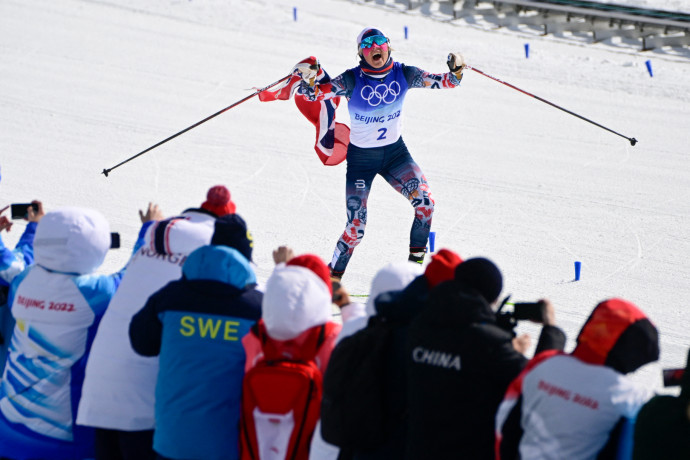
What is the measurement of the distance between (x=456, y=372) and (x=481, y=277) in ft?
1.24

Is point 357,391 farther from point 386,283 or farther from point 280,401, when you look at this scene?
point 386,283

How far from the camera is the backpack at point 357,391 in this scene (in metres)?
3.51

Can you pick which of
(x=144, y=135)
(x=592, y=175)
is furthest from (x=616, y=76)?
(x=144, y=135)

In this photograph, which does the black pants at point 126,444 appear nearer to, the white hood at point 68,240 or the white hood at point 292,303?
the white hood at point 68,240

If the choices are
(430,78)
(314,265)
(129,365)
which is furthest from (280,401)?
(430,78)

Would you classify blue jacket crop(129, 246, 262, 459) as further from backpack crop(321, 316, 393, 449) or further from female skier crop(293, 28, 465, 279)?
female skier crop(293, 28, 465, 279)

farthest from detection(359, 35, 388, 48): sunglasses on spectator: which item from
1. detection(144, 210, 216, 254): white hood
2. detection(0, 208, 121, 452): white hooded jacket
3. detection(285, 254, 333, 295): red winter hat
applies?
detection(285, 254, 333, 295): red winter hat

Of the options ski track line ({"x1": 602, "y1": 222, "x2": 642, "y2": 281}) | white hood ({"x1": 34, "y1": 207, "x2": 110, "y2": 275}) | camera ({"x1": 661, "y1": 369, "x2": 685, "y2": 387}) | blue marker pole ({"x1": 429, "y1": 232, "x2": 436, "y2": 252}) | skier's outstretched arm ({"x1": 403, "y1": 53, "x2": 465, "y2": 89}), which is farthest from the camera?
blue marker pole ({"x1": 429, "y1": 232, "x2": 436, "y2": 252})

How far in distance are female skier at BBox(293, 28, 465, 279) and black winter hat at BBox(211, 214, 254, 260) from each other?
3107 mm

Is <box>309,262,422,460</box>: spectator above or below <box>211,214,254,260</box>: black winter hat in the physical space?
below

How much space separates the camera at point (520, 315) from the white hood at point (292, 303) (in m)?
0.74

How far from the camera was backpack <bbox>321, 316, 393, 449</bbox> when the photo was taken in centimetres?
351

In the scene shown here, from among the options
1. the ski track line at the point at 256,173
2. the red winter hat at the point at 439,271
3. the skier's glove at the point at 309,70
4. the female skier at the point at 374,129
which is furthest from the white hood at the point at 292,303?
the ski track line at the point at 256,173

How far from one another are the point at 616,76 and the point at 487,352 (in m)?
11.1
